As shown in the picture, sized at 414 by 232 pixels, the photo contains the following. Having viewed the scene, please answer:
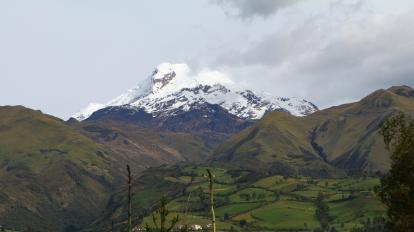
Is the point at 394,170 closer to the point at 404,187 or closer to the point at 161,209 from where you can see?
the point at 404,187

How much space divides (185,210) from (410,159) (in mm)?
55221

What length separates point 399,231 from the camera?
7944cm

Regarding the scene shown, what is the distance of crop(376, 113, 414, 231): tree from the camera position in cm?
7969

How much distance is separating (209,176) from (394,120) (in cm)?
5465

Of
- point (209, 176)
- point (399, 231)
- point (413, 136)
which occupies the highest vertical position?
point (413, 136)

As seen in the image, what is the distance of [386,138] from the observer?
85.9 metres

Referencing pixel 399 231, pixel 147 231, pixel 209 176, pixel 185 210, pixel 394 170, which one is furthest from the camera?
pixel 394 170

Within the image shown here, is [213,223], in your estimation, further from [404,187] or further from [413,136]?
[413,136]

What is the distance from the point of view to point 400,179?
83.5 meters

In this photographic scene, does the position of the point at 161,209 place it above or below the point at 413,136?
below

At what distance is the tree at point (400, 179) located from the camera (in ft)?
261

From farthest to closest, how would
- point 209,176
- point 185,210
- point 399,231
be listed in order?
1. point 399,231
2. point 209,176
3. point 185,210

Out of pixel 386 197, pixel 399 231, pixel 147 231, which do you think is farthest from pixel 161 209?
pixel 386 197

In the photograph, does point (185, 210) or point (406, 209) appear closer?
point (185, 210)
